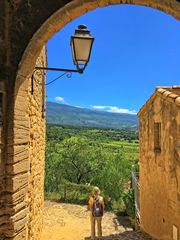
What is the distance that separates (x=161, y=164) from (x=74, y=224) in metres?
6.25

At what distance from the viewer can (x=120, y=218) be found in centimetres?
1447

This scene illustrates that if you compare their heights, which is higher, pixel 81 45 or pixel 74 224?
pixel 81 45

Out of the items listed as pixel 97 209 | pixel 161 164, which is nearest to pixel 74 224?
pixel 97 209

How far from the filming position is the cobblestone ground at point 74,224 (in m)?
10.2

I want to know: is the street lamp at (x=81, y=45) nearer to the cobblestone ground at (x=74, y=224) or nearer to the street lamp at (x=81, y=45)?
the street lamp at (x=81, y=45)

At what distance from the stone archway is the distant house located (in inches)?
161

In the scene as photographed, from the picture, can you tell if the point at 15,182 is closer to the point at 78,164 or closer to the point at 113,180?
the point at 113,180

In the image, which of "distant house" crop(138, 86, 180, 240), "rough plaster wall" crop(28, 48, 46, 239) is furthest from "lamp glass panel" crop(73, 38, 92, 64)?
"distant house" crop(138, 86, 180, 240)

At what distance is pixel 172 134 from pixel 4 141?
4.92 m

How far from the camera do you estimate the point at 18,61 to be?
3.08 m

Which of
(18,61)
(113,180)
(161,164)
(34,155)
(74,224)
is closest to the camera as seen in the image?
(18,61)

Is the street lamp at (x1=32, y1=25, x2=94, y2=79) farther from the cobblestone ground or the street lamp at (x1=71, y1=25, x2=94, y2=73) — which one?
the cobblestone ground

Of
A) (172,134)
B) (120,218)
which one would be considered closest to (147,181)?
(172,134)

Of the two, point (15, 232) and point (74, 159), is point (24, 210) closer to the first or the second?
point (15, 232)
